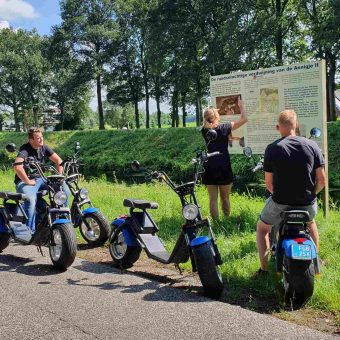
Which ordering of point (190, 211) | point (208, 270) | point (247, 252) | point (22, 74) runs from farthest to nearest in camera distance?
point (22, 74), point (247, 252), point (190, 211), point (208, 270)

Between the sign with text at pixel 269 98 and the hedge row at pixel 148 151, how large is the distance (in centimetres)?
758

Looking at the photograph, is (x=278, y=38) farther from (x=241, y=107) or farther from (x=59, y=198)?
(x=59, y=198)

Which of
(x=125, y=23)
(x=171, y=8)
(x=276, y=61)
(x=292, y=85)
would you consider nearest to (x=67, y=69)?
(x=125, y=23)

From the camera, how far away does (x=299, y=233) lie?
4.31 m

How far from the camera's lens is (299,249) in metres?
4.09

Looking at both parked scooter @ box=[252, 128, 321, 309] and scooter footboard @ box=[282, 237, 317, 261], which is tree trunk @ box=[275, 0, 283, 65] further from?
scooter footboard @ box=[282, 237, 317, 261]

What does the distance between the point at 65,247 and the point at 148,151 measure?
1857cm

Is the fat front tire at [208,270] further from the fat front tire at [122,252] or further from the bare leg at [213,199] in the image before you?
the bare leg at [213,199]

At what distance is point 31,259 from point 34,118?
63437 mm

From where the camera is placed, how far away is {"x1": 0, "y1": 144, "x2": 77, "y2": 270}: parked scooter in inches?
217

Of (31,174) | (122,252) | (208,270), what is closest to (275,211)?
(208,270)

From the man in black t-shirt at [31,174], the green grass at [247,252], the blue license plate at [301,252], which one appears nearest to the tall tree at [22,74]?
the green grass at [247,252]

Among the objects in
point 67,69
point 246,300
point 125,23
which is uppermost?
point 125,23

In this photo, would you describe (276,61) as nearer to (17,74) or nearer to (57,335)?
(57,335)
